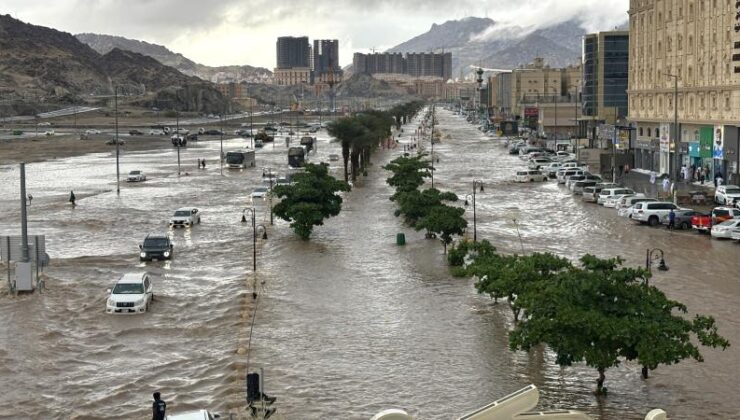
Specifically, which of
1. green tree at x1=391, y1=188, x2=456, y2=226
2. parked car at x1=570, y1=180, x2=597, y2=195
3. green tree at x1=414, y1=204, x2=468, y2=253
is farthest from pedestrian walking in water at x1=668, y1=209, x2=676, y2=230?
parked car at x1=570, y1=180, x2=597, y2=195

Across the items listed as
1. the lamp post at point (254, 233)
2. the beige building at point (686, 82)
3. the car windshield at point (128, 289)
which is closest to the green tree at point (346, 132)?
the beige building at point (686, 82)

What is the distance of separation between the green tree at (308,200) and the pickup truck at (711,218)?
16.3 metres

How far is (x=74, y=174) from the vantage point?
87188mm

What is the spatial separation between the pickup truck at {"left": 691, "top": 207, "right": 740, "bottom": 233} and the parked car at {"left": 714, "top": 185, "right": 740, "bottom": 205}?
16.8ft

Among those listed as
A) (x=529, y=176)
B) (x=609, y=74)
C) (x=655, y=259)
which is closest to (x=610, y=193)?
(x=529, y=176)

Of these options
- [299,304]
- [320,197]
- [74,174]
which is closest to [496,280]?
[299,304]

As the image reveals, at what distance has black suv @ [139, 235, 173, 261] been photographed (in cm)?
3950

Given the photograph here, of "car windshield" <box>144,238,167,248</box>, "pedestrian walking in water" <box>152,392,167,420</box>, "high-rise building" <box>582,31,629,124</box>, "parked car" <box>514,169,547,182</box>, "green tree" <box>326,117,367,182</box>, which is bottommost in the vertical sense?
"pedestrian walking in water" <box>152,392,167,420</box>

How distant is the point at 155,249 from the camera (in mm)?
39656

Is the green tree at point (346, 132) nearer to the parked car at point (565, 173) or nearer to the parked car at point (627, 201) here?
the parked car at point (565, 173)

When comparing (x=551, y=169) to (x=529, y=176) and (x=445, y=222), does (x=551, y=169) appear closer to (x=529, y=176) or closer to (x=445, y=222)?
(x=529, y=176)

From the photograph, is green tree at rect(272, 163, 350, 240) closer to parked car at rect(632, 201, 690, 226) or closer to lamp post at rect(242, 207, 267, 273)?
lamp post at rect(242, 207, 267, 273)

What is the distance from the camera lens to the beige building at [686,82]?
61094mm

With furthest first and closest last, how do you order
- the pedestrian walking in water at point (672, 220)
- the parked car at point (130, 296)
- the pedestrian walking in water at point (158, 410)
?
the pedestrian walking in water at point (672, 220) < the parked car at point (130, 296) < the pedestrian walking in water at point (158, 410)
